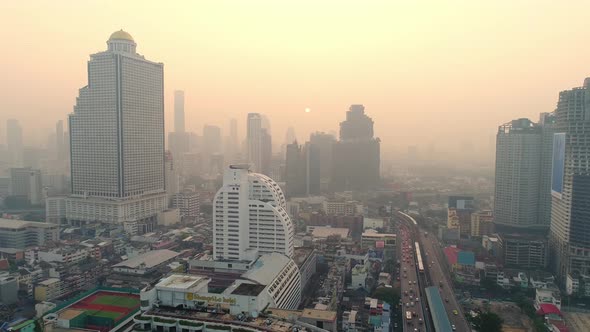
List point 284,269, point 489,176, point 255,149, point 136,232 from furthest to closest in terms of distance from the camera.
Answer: point 489,176 < point 255,149 < point 136,232 < point 284,269

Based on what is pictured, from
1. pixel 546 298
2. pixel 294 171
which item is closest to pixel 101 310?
pixel 546 298

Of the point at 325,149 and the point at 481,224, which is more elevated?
the point at 325,149

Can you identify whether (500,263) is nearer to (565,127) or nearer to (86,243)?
(565,127)

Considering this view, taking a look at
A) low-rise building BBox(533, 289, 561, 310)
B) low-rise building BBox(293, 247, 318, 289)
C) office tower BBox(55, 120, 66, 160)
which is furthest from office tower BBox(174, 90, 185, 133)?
low-rise building BBox(533, 289, 561, 310)

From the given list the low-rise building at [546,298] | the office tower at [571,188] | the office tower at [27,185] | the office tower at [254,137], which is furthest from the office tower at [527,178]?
the office tower at [27,185]

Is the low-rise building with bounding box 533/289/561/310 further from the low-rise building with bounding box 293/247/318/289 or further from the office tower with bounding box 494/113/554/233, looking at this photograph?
the office tower with bounding box 494/113/554/233

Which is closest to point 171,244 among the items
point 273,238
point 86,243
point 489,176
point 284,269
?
point 86,243

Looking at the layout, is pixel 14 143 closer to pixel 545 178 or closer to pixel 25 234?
pixel 25 234
